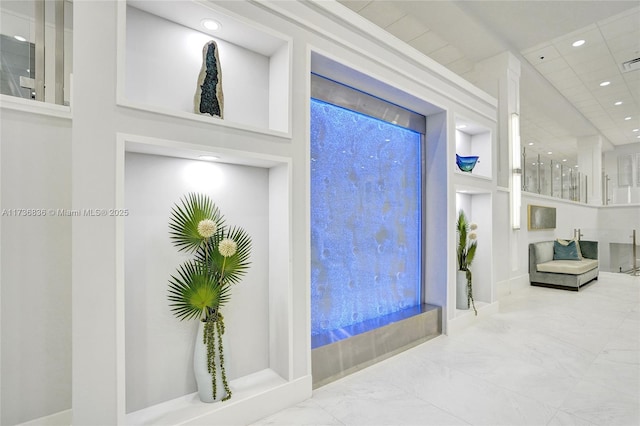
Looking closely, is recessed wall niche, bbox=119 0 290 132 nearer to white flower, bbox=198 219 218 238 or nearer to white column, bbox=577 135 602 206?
white flower, bbox=198 219 218 238

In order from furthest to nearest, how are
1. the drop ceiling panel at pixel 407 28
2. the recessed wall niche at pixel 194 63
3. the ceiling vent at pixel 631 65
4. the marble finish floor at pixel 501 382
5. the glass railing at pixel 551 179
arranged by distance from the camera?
the glass railing at pixel 551 179
the ceiling vent at pixel 631 65
the drop ceiling panel at pixel 407 28
the marble finish floor at pixel 501 382
the recessed wall niche at pixel 194 63

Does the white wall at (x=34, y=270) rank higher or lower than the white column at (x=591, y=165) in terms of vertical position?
lower

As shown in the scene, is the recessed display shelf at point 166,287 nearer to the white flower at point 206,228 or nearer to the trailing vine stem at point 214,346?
the trailing vine stem at point 214,346

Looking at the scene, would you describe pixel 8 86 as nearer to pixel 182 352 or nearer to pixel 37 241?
pixel 37 241

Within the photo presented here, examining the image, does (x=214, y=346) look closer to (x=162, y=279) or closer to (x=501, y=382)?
(x=162, y=279)

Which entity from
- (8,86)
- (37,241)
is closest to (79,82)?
(8,86)

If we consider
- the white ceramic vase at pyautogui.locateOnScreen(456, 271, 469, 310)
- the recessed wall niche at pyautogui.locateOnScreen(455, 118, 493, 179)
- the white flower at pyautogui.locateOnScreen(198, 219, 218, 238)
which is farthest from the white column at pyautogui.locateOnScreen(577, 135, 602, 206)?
the white flower at pyautogui.locateOnScreen(198, 219, 218, 238)

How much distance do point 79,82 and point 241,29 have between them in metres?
0.97

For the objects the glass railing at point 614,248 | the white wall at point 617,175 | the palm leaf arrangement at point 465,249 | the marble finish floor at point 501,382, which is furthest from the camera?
the white wall at point 617,175

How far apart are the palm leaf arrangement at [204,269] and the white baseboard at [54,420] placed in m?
0.79

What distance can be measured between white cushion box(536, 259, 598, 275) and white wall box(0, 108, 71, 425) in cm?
676

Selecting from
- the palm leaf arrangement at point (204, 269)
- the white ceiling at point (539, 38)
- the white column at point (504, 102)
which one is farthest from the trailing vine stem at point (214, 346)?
the white column at point (504, 102)

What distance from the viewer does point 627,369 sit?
267 cm

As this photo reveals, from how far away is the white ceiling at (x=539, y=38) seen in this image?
4.21 meters
